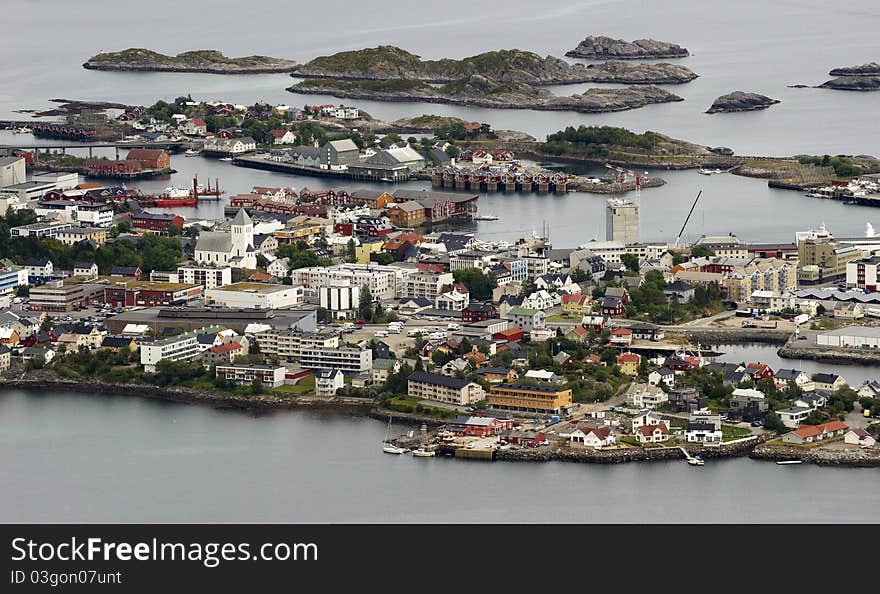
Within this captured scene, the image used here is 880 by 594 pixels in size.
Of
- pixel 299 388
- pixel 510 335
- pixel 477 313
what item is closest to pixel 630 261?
pixel 477 313

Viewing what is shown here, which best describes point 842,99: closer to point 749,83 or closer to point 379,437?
point 749,83

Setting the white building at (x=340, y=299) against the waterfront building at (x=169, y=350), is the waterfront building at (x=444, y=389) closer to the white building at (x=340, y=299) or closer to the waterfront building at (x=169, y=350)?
the waterfront building at (x=169, y=350)

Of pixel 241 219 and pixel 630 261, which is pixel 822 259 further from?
pixel 241 219

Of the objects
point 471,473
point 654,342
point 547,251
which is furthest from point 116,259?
point 471,473

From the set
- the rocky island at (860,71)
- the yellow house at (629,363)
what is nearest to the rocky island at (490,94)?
the rocky island at (860,71)

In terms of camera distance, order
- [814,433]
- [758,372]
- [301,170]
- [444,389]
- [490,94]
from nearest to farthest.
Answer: [814,433], [444,389], [758,372], [301,170], [490,94]
